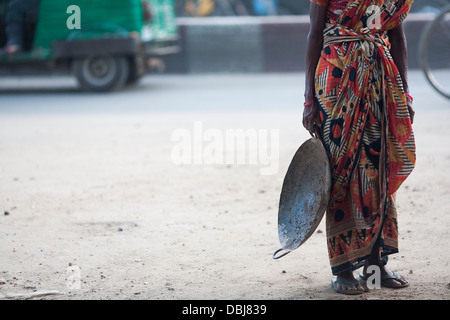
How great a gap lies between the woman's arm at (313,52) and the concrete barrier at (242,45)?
9224 mm

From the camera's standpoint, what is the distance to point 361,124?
282 cm

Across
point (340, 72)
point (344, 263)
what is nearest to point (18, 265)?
point (344, 263)

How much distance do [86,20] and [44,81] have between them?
2.79 metres

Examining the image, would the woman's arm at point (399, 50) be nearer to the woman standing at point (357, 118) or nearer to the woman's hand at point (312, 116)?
the woman standing at point (357, 118)

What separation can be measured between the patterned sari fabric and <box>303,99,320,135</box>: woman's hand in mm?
31

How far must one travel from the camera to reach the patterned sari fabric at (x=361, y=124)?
2793 mm

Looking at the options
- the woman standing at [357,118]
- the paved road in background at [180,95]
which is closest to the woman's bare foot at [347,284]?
the woman standing at [357,118]

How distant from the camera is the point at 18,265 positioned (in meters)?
3.36

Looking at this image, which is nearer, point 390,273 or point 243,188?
point 390,273

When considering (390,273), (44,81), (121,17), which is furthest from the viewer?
(44,81)

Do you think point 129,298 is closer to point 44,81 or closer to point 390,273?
point 390,273

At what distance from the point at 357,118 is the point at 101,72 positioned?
7975 millimetres

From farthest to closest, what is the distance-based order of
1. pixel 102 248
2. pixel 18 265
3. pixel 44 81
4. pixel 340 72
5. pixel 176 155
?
pixel 44 81, pixel 176 155, pixel 102 248, pixel 18 265, pixel 340 72

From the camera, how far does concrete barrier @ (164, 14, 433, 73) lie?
1196 centimetres
